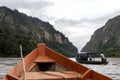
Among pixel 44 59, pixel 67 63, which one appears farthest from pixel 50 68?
pixel 67 63

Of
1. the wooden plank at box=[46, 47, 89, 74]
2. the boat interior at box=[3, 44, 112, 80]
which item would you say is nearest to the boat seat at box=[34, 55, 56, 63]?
the boat interior at box=[3, 44, 112, 80]

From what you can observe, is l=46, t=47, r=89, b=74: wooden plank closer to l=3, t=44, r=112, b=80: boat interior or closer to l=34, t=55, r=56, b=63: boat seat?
l=3, t=44, r=112, b=80: boat interior

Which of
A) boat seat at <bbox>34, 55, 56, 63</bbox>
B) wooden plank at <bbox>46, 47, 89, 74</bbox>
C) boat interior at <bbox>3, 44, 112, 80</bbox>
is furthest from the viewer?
boat seat at <bbox>34, 55, 56, 63</bbox>

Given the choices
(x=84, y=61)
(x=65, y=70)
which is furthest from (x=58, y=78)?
(x=84, y=61)

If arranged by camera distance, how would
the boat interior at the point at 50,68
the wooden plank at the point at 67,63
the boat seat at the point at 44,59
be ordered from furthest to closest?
the boat seat at the point at 44,59 → the wooden plank at the point at 67,63 → the boat interior at the point at 50,68

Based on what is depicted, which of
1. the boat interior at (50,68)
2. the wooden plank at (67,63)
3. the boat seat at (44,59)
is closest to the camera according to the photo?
the boat interior at (50,68)

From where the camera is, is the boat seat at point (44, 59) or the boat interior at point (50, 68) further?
the boat seat at point (44, 59)

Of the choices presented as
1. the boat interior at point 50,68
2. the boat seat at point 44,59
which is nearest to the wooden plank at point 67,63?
the boat interior at point 50,68

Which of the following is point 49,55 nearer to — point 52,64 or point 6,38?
point 52,64

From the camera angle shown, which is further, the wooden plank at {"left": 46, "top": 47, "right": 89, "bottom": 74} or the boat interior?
the wooden plank at {"left": 46, "top": 47, "right": 89, "bottom": 74}

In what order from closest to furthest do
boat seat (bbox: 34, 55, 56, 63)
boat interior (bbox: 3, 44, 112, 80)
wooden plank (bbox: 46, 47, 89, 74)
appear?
boat interior (bbox: 3, 44, 112, 80)
wooden plank (bbox: 46, 47, 89, 74)
boat seat (bbox: 34, 55, 56, 63)

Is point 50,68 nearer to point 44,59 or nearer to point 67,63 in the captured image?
point 44,59

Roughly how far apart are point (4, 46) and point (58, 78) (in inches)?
4480

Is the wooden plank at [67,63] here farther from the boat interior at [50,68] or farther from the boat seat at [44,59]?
the boat seat at [44,59]
